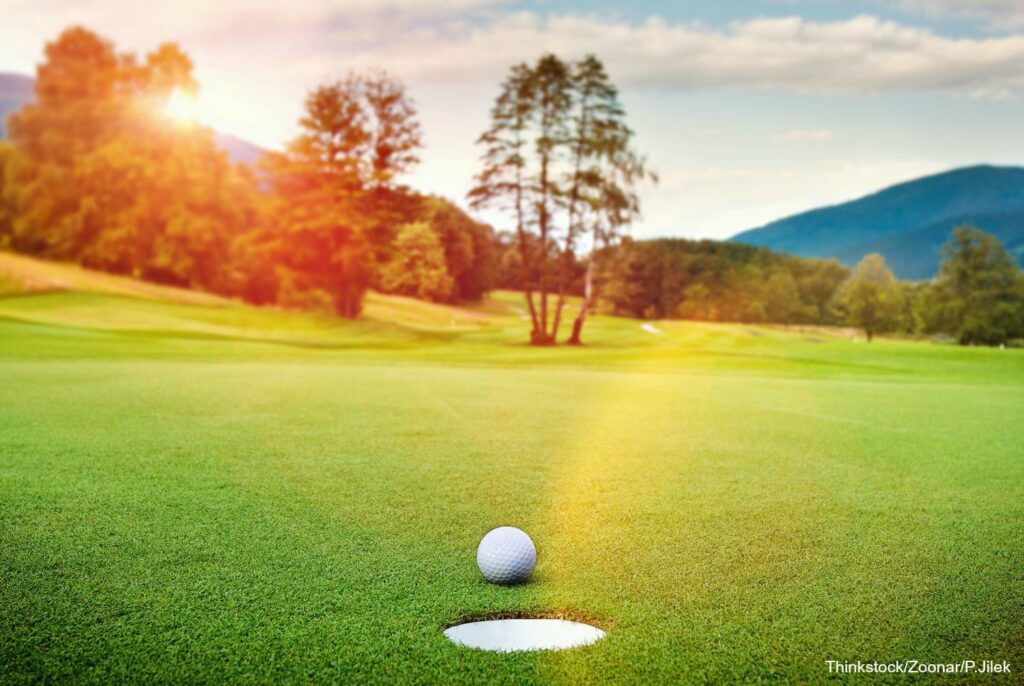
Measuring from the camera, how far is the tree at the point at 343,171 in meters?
36.5

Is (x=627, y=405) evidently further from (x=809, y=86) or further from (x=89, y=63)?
(x=89, y=63)

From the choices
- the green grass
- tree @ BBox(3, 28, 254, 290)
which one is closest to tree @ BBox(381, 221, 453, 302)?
tree @ BBox(3, 28, 254, 290)

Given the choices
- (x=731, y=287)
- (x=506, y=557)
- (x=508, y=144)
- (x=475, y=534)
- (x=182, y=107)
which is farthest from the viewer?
(x=731, y=287)

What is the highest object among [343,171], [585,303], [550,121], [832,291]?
[550,121]

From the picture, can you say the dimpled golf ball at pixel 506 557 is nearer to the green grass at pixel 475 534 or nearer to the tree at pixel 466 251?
the green grass at pixel 475 534

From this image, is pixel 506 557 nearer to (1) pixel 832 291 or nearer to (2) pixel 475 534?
(2) pixel 475 534

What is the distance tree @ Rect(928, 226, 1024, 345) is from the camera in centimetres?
6300

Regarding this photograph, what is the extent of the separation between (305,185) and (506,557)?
37.7m

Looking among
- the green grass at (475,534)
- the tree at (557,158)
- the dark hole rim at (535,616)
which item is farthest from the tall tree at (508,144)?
the dark hole rim at (535,616)

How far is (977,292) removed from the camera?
65.2m

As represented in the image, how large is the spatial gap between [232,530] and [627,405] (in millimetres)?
7057

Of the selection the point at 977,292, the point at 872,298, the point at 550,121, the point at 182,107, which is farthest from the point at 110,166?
the point at 977,292

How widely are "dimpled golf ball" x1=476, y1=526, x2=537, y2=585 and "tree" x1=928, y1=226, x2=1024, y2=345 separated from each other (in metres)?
73.8

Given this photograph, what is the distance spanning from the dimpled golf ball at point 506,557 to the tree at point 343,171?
34225mm
